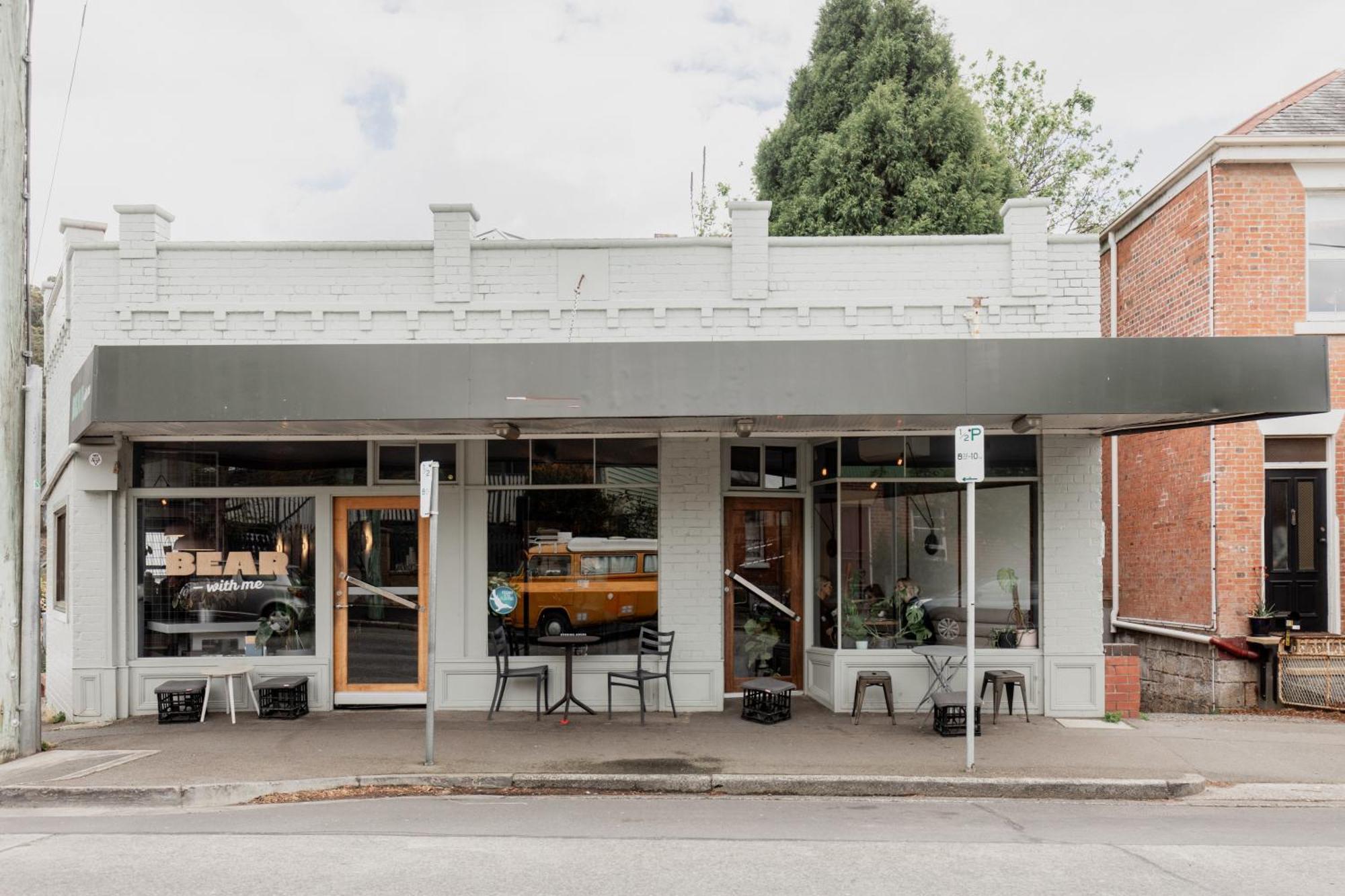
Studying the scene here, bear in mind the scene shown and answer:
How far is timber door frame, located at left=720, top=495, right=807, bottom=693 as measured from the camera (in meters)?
10.8

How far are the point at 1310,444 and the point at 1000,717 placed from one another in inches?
Result: 214

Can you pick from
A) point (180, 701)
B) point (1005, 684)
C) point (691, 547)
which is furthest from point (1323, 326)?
point (180, 701)

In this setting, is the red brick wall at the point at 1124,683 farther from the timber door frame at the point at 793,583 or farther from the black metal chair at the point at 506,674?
the black metal chair at the point at 506,674

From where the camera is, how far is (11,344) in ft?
27.4

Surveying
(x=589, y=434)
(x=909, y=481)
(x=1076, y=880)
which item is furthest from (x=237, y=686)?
(x=1076, y=880)

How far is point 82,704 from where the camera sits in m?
Result: 9.88

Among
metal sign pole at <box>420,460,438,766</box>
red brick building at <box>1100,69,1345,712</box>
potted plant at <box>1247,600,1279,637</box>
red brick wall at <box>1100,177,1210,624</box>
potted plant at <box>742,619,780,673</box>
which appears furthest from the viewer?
red brick wall at <box>1100,177,1210,624</box>

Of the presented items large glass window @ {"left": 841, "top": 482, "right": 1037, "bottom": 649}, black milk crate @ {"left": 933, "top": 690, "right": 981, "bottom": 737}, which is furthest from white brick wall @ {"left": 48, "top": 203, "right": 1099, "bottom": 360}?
black milk crate @ {"left": 933, "top": 690, "right": 981, "bottom": 737}

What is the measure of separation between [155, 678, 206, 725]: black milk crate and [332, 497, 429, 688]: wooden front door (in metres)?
1.32

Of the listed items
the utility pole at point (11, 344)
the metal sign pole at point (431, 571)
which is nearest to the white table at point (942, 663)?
the metal sign pole at point (431, 571)

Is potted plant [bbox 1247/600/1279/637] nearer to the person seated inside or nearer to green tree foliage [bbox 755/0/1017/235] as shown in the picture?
the person seated inside

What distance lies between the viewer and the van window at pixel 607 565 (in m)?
10.2

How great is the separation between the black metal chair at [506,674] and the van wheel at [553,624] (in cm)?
37

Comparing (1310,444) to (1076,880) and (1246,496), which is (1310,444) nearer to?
(1246,496)
